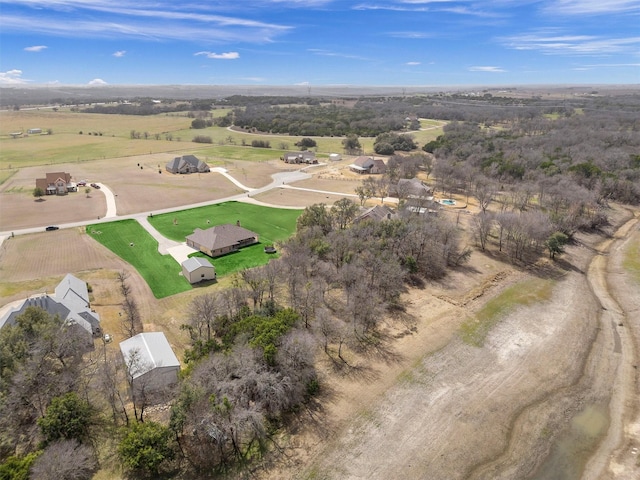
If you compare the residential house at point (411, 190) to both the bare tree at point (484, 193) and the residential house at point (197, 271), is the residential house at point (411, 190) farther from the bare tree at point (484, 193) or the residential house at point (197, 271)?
the residential house at point (197, 271)

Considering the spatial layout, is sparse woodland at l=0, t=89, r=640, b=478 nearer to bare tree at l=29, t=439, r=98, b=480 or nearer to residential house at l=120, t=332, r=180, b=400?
bare tree at l=29, t=439, r=98, b=480

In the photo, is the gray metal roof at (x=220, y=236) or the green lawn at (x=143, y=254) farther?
the gray metal roof at (x=220, y=236)

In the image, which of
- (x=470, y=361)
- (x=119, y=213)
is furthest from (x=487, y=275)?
(x=119, y=213)

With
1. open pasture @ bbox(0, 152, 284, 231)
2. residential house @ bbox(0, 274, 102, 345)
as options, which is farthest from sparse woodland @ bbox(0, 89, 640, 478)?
open pasture @ bbox(0, 152, 284, 231)

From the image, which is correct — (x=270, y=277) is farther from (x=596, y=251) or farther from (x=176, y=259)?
(x=596, y=251)

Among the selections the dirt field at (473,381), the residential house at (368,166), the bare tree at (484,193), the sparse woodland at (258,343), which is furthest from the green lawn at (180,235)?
the residential house at (368,166)

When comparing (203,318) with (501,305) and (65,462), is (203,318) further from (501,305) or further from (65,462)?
(501,305)
